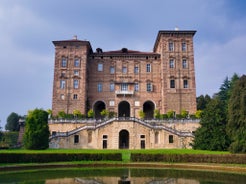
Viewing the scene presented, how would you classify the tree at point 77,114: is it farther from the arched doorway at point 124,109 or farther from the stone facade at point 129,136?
the arched doorway at point 124,109

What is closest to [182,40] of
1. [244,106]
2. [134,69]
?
[134,69]

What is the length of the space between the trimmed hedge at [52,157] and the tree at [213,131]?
45.5 feet

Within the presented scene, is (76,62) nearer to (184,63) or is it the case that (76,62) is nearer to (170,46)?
(170,46)

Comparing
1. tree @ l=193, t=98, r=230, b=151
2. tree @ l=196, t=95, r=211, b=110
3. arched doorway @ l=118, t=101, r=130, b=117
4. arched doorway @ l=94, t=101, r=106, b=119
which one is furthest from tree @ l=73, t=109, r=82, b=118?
tree @ l=196, t=95, r=211, b=110

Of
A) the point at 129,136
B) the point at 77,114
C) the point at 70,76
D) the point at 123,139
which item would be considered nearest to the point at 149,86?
the point at 123,139

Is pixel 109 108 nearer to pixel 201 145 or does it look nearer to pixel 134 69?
pixel 134 69

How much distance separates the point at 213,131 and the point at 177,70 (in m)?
19.0

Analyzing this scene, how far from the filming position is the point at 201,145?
33156 millimetres

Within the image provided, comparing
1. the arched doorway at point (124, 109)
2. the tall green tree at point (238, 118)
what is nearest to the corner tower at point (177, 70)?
the arched doorway at point (124, 109)

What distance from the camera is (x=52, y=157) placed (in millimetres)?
23531

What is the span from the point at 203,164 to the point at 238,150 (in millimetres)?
5478

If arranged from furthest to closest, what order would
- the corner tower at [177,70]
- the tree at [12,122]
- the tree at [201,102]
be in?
the tree at [12,122]
the tree at [201,102]
the corner tower at [177,70]

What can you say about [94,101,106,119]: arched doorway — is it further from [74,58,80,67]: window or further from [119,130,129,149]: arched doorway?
[119,130,129,149]: arched doorway

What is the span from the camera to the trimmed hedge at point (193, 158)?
22084 mm
